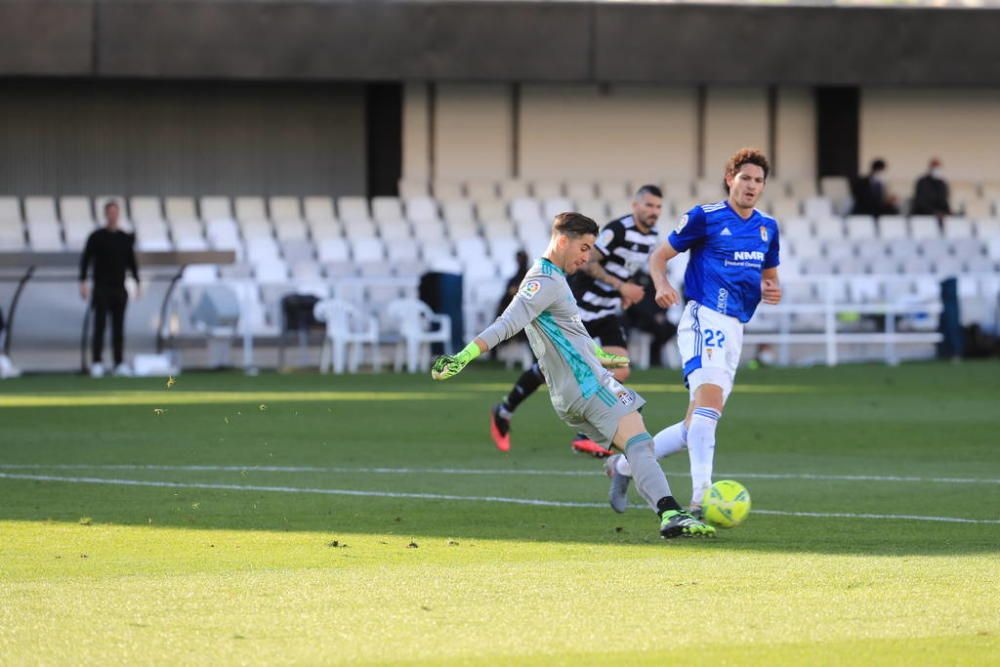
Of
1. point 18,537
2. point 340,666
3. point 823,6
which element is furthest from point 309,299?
point 340,666

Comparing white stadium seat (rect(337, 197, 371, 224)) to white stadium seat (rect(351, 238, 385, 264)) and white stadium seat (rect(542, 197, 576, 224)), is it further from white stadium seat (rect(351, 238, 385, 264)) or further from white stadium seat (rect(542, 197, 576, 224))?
white stadium seat (rect(542, 197, 576, 224))

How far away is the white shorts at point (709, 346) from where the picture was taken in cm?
1038

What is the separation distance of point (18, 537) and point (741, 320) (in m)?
4.00

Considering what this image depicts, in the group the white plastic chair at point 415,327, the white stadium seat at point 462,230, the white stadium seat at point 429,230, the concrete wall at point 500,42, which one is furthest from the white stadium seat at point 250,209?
the white plastic chair at point 415,327

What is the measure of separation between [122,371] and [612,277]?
12.8m

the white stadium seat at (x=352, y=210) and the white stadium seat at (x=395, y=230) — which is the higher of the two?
the white stadium seat at (x=352, y=210)

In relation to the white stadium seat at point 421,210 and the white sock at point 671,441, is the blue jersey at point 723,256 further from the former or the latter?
the white stadium seat at point 421,210

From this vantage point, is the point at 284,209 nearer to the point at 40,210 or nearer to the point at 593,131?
the point at 40,210

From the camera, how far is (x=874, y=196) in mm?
34625

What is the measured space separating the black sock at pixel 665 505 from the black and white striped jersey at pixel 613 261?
16.9 ft

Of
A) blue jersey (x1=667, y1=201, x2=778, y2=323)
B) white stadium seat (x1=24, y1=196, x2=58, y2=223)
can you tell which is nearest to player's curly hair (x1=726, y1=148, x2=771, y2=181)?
blue jersey (x1=667, y1=201, x2=778, y2=323)

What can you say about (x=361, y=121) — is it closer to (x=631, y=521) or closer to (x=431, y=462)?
(x=431, y=462)

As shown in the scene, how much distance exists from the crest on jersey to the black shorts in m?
5.35

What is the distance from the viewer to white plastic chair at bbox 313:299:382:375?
2770cm
